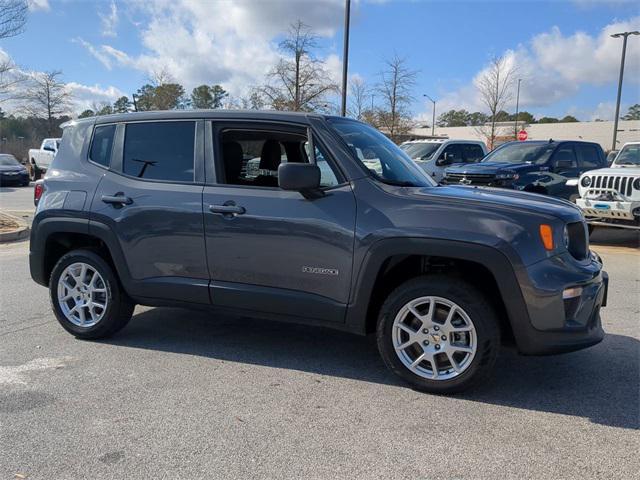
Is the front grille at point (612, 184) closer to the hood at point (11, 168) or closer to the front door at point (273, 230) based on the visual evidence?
the front door at point (273, 230)

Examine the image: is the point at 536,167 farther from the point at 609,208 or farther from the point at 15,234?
the point at 15,234

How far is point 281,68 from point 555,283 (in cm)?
2328

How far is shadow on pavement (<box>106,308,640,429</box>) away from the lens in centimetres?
372

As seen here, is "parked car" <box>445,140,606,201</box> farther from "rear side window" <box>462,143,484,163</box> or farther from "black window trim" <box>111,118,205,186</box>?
"black window trim" <box>111,118,205,186</box>

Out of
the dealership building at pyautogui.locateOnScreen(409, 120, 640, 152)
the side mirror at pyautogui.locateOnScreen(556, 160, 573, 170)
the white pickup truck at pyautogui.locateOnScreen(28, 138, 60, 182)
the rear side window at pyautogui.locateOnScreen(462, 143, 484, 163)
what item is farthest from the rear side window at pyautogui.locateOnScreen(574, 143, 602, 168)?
the dealership building at pyautogui.locateOnScreen(409, 120, 640, 152)

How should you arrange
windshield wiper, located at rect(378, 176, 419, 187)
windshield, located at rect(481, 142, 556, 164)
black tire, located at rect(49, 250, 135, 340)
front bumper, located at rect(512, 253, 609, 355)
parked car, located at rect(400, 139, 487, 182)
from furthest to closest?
parked car, located at rect(400, 139, 487, 182) → windshield, located at rect(481, 142, 556, 164) → black tire, located at rect(49, 250, 135, 340) → windshield wiper, located at rect(378, 176, 419, 187) → front bumper, located at rect(512, 253, 609, 355)

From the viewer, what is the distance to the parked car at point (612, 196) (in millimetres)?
9891

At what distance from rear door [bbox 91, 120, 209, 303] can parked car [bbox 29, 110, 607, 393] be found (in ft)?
0.04

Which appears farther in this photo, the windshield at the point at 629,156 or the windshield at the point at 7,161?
the windshield at the point at 7,161

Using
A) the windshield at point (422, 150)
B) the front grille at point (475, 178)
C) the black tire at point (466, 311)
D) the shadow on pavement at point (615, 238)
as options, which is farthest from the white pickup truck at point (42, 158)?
the black tire at point (466, 311)

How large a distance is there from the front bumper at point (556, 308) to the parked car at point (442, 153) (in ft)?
37.9

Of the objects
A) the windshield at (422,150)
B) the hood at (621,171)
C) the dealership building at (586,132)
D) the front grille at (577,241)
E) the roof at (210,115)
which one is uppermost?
the dealership building at (586,132)

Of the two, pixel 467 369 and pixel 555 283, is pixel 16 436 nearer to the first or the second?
pixel 467 369

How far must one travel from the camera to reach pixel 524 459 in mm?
2994
